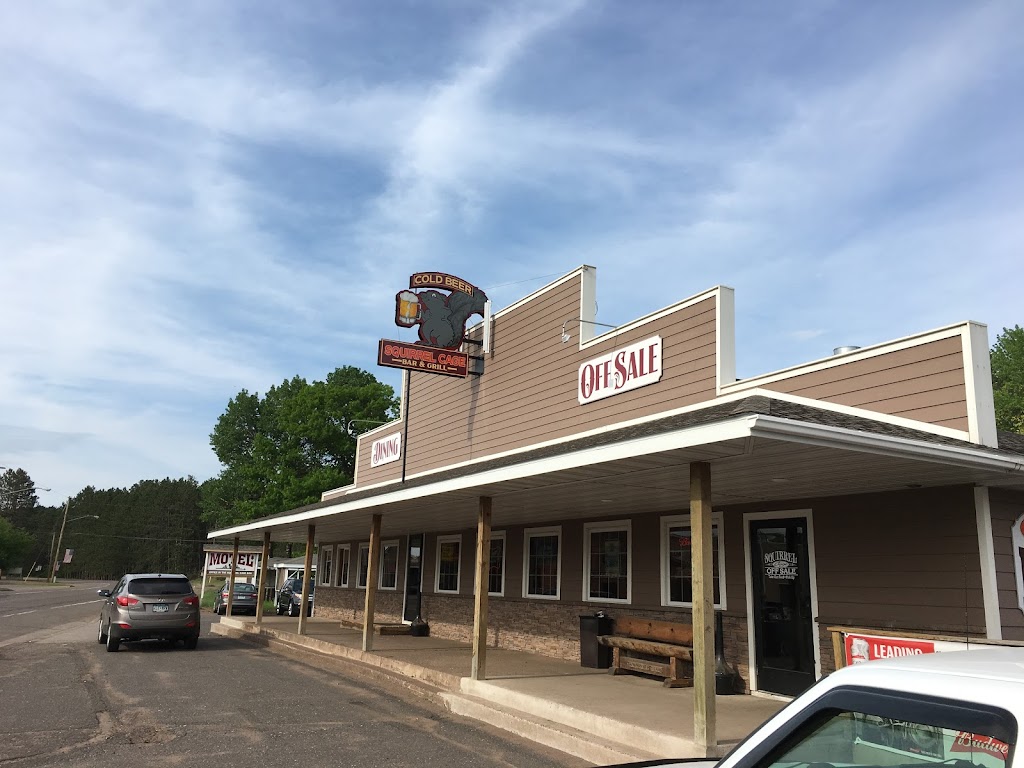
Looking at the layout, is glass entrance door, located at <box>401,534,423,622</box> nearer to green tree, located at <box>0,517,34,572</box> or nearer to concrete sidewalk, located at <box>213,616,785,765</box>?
concrete sidewalk, located at <box>213,616,785,765</box>

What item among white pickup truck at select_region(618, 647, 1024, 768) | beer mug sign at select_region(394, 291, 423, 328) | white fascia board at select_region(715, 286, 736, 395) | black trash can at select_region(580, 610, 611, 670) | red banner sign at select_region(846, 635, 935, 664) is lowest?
black trash can at select_region(580, 610, 611, 670)

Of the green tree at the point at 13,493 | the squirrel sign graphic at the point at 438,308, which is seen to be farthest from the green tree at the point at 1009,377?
the green tree at the point at 13,493

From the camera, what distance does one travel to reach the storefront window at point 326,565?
94.4ft

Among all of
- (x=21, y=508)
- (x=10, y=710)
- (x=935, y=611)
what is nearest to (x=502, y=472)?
(x=935, y=611)

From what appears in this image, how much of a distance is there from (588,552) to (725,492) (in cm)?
472

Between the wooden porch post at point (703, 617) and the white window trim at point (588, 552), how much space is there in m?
5.28

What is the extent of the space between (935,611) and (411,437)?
13831 mm

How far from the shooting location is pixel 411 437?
20312 millimetres

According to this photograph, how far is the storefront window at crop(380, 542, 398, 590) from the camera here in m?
22.4

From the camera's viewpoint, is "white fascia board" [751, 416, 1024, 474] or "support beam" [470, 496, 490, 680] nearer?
"white fascia board" [751, 416, 1024, 474]

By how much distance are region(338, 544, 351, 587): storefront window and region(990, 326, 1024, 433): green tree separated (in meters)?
39.7

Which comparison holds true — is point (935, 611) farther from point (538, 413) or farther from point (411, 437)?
point (411, 437)

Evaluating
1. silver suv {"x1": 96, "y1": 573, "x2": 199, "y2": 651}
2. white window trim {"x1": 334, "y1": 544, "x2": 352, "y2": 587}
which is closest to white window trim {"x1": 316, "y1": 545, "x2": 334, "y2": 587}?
white window trim {"x1": 334, "y1": 544, "x2": 352, "y2": 587}

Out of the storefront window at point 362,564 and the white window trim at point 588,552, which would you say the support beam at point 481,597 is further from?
the storefront window at point 362,564
